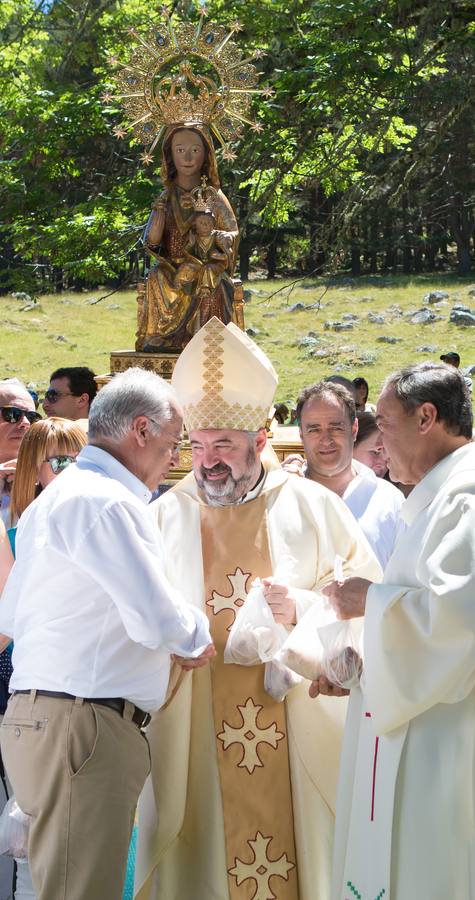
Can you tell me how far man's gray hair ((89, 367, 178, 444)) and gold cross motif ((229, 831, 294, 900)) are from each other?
1.51m

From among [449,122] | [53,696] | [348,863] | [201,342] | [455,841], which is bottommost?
[348,863]

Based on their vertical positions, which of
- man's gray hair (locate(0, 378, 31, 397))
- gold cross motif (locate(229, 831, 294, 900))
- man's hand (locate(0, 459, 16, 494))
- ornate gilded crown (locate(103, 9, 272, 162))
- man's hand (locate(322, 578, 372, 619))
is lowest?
gold cross motif (locate(229, 831, 294, 900))

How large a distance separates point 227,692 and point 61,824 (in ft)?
3.19

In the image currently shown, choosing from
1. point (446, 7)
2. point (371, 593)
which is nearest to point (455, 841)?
point (371, 593)

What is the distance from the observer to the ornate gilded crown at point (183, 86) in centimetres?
725

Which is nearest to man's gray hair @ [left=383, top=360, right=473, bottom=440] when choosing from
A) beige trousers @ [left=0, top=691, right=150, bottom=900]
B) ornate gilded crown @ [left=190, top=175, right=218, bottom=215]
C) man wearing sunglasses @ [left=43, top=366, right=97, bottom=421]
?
beige trousers @ [left=0, top=691, right=150, bottom=900]

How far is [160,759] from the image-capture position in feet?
11.6

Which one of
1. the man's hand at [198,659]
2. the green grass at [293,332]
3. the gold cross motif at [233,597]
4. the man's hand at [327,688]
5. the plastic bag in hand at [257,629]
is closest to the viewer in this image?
the man's hand at [198,659]

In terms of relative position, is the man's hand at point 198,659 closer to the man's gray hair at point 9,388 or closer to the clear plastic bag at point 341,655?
the clear plastic bag at point 341,655

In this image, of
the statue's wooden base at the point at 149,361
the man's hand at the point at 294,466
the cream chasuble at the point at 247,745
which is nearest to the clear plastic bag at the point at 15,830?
the cream chasuble at the point at 247,745

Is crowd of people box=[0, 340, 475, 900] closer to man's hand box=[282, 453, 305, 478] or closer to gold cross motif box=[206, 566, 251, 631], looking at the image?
gold cross motif box=[206, 566, 251, 631]

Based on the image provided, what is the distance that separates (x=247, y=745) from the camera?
3.64 meters

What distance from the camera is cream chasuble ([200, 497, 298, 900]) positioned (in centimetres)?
355

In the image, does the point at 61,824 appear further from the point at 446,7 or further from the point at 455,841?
the point at 446,7
